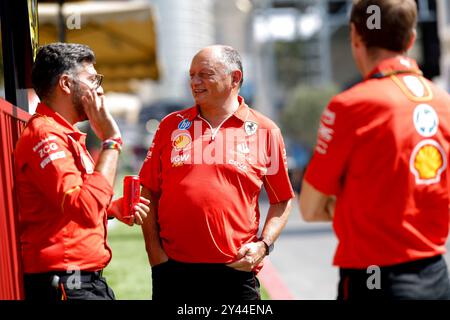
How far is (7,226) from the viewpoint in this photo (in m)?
3.41

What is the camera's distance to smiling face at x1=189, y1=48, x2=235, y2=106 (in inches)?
155

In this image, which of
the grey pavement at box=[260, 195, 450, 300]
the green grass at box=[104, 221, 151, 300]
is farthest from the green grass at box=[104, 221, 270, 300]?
the grey pavement at box=[260, 195, 450, 300]

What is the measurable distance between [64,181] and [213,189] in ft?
2.77

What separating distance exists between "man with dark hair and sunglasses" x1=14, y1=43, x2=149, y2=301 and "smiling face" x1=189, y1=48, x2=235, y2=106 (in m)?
0.56

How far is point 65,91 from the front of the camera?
349 centimetres

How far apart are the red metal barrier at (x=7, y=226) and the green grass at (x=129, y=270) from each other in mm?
3739

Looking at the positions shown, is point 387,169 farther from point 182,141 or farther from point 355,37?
point 182,141

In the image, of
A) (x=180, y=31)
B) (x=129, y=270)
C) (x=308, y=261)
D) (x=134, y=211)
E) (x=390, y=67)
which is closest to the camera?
(x=390, y=67)

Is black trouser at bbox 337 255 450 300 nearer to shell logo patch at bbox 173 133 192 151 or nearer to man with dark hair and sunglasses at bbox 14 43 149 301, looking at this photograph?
man with dark hair and sunglasses at bbox 14 43 149 301

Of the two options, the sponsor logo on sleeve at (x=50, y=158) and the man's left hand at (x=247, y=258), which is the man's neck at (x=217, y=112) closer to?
the man's left hand at (x=247, y=258)

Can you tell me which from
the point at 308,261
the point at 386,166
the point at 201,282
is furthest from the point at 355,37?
the point at 308,261

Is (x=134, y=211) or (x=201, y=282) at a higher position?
(x=134, y=211)
